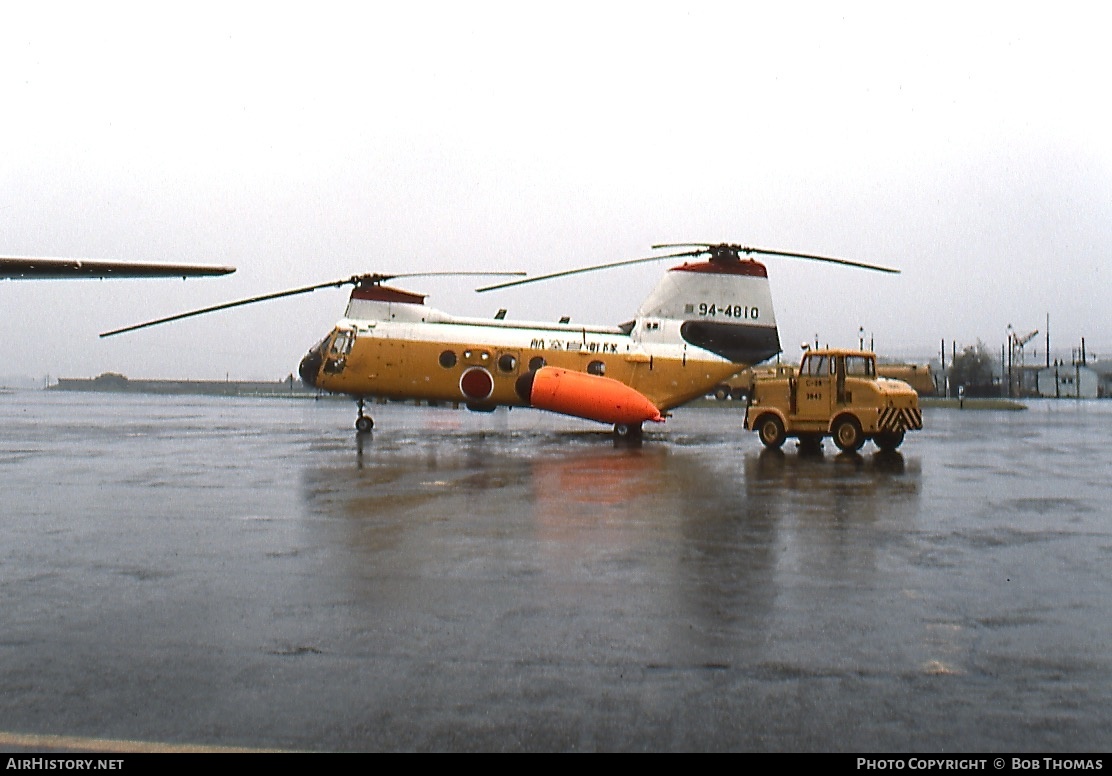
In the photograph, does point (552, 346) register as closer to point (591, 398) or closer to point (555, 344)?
point (555, 344)

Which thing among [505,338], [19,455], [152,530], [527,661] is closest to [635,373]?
[505,338]

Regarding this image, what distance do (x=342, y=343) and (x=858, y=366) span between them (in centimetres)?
1423

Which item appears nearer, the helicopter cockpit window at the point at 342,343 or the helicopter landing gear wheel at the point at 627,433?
the helicopter landing gear wheel at the point at 627,433

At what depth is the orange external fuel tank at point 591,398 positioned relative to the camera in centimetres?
2192

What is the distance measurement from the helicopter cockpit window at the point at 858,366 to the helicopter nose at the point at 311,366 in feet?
48.2

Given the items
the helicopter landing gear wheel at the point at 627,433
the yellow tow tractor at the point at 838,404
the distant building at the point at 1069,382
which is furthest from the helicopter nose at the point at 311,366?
the distant building at the point at 1069,382

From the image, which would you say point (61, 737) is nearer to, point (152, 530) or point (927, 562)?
point (152, 530)

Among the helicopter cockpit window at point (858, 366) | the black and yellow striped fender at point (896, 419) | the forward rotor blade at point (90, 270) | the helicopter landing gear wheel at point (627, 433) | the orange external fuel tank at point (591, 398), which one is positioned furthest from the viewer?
the helicopter landing gear wheel at point (627, 433)

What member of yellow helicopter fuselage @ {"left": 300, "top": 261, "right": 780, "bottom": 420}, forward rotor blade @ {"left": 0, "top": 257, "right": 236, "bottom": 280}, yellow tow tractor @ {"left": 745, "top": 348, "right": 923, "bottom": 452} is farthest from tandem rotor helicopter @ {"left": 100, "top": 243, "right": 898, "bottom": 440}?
forward rotor blade @ {"left": 0, "top": 257, "right": 236, "bottom": 280}

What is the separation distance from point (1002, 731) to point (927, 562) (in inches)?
145

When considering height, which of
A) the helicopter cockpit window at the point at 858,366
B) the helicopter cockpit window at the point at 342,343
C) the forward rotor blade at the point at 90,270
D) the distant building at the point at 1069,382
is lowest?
the distant building at the point at 1069,382

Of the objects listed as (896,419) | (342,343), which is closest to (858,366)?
(896,419)

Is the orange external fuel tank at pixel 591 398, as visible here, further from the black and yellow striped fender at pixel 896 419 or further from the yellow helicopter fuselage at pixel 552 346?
the black and yellow striped fender at pixel 896 419

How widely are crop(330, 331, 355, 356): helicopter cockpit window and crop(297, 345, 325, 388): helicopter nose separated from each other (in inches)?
22.5
